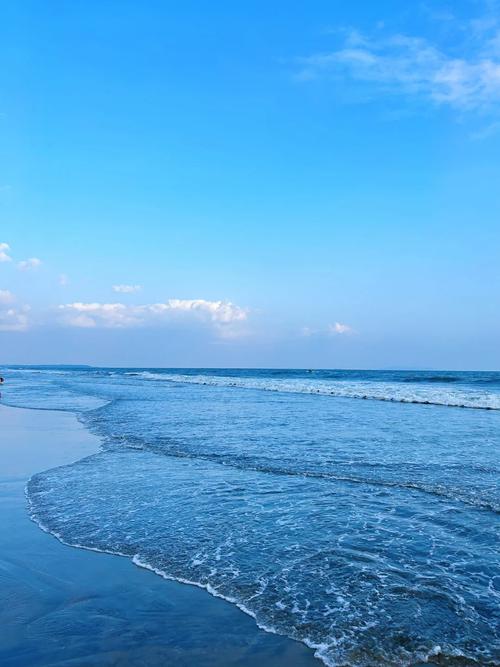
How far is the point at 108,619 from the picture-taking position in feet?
15.8

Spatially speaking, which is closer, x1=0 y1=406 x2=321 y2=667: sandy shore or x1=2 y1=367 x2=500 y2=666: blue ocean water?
x1=0 y1=406 x2=321 y2=667: sandy shore

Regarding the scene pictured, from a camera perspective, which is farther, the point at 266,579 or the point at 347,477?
the point at 347,477

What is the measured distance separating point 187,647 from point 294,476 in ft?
22.0

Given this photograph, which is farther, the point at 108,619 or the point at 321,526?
the point at 321,526

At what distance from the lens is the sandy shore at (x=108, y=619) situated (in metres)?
4.20

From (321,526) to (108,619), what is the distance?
3784 millimetres

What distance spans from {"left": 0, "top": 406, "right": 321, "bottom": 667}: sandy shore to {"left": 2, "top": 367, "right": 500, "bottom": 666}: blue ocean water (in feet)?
0.96

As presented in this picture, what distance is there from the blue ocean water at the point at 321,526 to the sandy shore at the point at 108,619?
293 mm

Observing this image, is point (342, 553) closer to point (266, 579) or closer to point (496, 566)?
point (266, 579)

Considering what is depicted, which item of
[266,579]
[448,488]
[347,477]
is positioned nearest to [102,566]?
[266,579]

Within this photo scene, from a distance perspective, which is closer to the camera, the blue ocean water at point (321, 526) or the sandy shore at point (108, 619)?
the sandy shore at point (108, 619)

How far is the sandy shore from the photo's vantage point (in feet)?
13.8

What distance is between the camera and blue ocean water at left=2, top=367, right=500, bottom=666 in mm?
4848

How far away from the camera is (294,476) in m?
10.8
